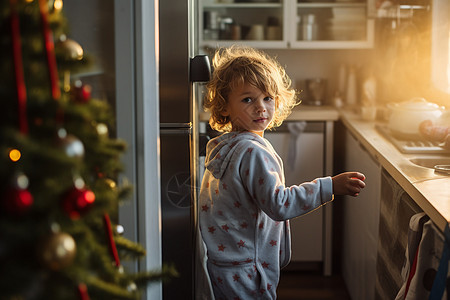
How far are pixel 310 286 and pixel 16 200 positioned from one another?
286cm

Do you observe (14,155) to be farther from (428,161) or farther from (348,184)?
(428,161)

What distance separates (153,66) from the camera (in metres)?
1.30

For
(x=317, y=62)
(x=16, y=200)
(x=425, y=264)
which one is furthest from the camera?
(x=317, y=62)

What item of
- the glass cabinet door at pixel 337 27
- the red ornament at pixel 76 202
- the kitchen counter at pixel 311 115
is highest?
the glass cabinet door at pixel 337 27

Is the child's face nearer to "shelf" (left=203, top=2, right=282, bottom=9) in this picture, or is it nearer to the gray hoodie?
the gray hoodie

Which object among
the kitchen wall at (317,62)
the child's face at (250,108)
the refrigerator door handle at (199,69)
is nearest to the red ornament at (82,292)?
the child's face at (250,108)

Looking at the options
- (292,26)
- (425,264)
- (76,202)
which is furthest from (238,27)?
(76,202)

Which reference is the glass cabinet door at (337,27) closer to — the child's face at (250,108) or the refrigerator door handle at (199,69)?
the refrigerator door handle at (199,69)

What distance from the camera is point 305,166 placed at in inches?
133

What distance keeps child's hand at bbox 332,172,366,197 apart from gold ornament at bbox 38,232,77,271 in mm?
1071

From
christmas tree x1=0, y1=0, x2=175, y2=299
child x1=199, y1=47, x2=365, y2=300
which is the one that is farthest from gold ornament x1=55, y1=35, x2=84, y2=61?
child x1=199, y1=47, x2=365, y2=300

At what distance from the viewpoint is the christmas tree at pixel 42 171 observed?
0.62m

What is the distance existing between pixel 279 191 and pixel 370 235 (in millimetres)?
1033

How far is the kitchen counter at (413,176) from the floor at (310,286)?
0.85 metres
